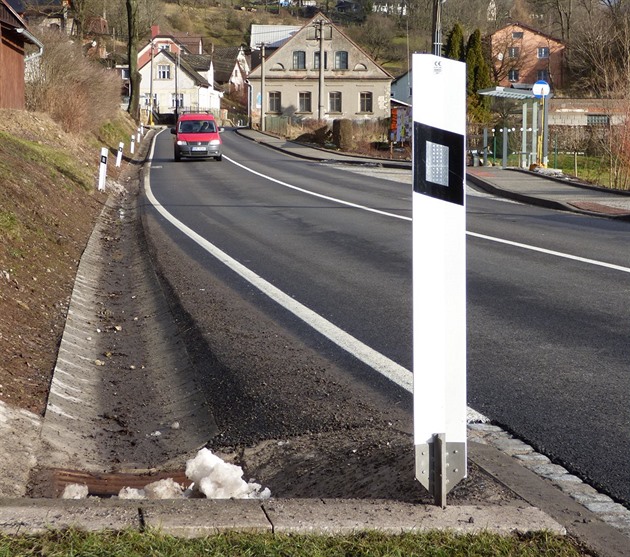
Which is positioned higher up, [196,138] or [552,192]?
[196,138]

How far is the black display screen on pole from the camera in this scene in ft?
11.8

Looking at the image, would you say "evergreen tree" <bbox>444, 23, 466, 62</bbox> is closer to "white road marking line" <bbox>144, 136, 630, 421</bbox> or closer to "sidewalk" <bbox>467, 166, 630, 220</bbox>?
"sidewalk" <bbox>467, 166, 630, 220</bbox>

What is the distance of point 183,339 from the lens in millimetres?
7645

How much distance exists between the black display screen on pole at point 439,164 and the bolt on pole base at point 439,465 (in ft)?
3.06

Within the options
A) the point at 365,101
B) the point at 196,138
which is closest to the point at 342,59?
the point at 365,101

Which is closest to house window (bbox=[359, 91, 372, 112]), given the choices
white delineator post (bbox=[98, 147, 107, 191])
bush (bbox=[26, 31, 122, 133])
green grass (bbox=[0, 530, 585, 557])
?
bush (bbox=[26, 31, 122, 133])

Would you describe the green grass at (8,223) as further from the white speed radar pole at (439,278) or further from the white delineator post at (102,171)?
the white delineator post at (102,171)

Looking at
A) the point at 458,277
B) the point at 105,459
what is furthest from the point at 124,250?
the point at 458,277

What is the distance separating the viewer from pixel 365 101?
83125 millimetres

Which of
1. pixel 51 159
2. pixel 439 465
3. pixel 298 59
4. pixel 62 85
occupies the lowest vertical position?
pixel 439 465

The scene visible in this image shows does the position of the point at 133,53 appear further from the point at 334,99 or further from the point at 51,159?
the point at 51,159

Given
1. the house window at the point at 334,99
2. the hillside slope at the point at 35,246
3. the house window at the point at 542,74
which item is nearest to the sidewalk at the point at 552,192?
the hillside slope at the point at 35,246

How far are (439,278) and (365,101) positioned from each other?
8112 centimetres

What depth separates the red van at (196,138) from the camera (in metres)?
38.8
